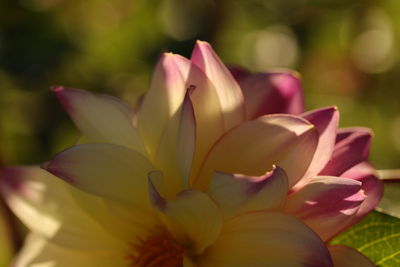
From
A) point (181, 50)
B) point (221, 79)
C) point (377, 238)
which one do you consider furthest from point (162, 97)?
point (181, 50)

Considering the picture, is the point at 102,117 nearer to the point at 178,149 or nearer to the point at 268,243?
the point at 178,149

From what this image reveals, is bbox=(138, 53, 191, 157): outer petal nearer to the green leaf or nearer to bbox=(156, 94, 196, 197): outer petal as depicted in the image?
bbox=(156, 94, 196, 197): outer petal

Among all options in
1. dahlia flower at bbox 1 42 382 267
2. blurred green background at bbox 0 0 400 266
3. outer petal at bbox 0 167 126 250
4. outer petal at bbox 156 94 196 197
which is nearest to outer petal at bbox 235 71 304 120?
dahlia flower at bbox 1 42 382 267

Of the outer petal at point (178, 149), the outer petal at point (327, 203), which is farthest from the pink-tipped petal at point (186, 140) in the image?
the outer petal at point (327, 203)

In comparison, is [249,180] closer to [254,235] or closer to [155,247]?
[254,235]

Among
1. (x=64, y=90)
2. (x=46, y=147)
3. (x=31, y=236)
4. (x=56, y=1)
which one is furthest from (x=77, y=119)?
(x=56, y=1)

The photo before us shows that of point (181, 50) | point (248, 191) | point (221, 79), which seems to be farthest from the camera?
point (181, 50)
